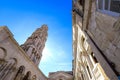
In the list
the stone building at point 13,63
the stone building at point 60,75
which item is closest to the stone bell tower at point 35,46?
the stone building at point 60,75

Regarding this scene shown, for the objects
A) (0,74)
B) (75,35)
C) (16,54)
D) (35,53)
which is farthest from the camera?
(35,53)

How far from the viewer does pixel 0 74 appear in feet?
40.4

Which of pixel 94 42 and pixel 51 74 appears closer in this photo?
pixel 94 42

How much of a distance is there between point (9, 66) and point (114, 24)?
11869 millimetres

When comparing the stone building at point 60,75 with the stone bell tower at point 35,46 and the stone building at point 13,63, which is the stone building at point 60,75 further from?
the stone building at point 13,63

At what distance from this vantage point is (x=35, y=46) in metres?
29.9

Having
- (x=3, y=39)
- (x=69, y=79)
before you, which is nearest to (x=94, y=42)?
(x=3, y=39)

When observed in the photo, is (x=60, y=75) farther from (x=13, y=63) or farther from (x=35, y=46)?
(x=13, y=63)

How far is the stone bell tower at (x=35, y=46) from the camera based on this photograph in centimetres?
2690

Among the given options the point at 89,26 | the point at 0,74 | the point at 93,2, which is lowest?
the point at 0,74

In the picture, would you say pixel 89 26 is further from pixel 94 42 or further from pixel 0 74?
pixel 0 74

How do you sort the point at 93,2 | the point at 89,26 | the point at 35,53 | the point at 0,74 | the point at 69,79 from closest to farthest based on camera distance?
the point at 93,2, the point at 89,26, the point at 0,74, the point at 69,79, the point at 35,53

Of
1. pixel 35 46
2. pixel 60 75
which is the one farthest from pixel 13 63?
pixel 35 46

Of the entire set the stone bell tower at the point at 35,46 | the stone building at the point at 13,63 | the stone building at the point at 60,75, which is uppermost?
the stone building at the point at 13,63
